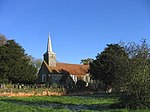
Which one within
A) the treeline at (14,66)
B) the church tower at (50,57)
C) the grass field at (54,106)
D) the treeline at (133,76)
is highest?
the church tower at (50,57)

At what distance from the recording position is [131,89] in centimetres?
2000

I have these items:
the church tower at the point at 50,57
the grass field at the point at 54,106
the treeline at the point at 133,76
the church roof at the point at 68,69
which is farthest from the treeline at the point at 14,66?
the treeline at the point at 133,76

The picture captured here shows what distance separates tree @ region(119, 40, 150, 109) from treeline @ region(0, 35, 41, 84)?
35351 mm

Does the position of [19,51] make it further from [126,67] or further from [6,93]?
[126,67]

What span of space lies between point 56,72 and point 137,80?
186 ft

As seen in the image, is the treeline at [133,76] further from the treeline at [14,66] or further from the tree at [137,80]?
the treeline at [14,66]

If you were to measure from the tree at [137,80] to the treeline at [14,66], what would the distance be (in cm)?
3535

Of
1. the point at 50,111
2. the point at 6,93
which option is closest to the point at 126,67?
the point at 50,111

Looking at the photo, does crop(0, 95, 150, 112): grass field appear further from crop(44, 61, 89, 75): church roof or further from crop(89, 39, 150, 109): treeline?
crop(44, 61, 89, 75): church roof

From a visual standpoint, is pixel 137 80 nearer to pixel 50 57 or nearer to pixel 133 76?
pixel 133 76

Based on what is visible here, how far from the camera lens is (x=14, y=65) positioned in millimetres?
55438

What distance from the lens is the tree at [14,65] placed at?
54.2m

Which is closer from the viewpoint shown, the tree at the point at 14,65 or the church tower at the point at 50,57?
the tree at the point at 14,65

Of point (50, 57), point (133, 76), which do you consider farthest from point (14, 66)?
point (133, 76)
